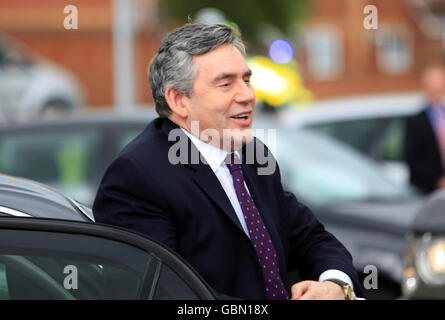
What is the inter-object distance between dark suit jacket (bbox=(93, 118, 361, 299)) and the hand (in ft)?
0.44

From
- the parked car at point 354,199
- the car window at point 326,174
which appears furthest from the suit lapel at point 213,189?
the car window at point 326,174

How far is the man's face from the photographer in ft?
9.69

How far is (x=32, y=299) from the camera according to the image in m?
2.39

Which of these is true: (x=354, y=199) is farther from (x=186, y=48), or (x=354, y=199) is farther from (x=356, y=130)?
(x=186, y=48)

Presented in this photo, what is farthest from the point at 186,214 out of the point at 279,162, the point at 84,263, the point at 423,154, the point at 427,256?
the point at 423,154

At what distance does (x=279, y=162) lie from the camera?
6.65 meters

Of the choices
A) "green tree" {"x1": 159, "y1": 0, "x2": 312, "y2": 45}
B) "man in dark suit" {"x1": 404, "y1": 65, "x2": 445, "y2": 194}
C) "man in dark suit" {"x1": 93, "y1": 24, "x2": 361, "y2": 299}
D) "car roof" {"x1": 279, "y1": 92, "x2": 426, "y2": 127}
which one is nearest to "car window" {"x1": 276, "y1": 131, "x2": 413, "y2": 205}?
"man in dark suit" {"x1": 404, "y1": 65, "x2": 445, "y2": 194}

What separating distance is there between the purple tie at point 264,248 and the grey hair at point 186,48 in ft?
1.22

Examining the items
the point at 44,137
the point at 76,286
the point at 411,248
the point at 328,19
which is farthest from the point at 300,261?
the point at 328,19

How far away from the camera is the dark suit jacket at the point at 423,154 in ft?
24.9

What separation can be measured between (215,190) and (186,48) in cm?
42

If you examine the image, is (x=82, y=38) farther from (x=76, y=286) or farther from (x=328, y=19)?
(x=76, y=286)

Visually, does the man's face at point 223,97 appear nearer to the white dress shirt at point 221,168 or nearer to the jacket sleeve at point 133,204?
the white dress shirt at point 221,168

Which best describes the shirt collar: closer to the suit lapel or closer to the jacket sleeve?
the suit lapel
